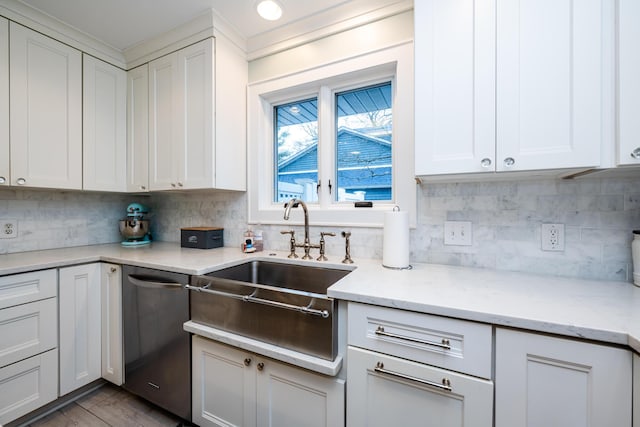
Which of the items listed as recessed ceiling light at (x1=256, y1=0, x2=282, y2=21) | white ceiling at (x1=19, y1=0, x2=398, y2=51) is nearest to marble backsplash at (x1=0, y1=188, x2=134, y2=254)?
white ceiling at (x1=19, y1=0, x2=398, y2=51)

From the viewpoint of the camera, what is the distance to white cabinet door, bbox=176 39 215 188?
5.80ft

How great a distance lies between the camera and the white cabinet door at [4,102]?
1.55 m

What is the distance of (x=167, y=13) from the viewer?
1694 millimetres

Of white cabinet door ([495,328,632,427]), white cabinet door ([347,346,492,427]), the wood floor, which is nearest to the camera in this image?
white cabinet door ([495,328,632,427])

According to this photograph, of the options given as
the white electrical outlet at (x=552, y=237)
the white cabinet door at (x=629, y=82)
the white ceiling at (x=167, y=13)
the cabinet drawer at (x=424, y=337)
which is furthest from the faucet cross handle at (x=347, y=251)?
the white ceiling at (x=167, y=13)

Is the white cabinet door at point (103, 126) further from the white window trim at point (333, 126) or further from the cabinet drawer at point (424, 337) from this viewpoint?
the cabinet drawer at point (424, 337)

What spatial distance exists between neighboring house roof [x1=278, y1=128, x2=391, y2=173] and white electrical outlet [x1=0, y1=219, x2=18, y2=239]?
6.82 ft

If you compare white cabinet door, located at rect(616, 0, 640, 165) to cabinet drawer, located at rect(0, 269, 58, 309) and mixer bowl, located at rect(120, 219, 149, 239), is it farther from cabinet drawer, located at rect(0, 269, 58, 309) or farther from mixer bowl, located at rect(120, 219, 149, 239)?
mixer bowl, located at rect(120, 219, 149, 239)

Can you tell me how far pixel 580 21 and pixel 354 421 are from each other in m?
1.65

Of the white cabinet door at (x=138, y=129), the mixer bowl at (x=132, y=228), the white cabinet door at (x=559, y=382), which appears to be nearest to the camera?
the white cabinet door at (x=559, y=382)

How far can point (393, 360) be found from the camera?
2.98 feet

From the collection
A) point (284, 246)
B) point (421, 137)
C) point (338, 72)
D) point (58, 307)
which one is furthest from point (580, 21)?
point (58, 307)

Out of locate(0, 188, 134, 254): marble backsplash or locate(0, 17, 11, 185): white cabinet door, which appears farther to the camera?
locate(0, 188, 134, 254): marble backsplash

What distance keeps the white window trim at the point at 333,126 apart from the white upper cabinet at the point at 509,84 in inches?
14.1
